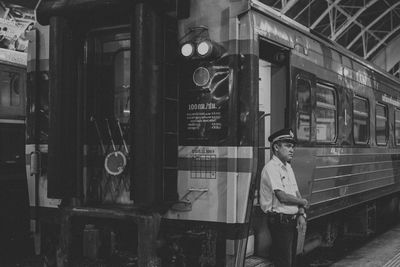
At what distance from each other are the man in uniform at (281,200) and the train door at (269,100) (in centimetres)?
42

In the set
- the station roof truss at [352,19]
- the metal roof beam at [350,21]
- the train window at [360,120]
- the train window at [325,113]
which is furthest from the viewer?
the metal roof beam at [350,21]

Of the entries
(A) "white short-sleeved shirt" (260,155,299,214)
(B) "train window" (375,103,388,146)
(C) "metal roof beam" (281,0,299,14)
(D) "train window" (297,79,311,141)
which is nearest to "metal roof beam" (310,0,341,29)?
(C) "metal roof beam" (281,0,299,14)

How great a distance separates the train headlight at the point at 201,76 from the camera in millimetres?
4933

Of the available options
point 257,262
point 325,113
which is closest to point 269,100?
point 325,113

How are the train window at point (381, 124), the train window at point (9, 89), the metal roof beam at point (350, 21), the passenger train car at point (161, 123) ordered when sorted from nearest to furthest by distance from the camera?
the passenger train car at point (161, 123)
the train window at point (9, 89)
the train window at point (381, 124)
the metal roof beam at point (350, 21)

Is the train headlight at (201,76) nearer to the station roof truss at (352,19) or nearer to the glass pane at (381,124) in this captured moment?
the glass pane at (381,124)

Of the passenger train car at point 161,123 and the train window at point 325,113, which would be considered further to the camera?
the train window at point 325,113

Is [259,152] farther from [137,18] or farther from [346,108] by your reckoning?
[346,108]

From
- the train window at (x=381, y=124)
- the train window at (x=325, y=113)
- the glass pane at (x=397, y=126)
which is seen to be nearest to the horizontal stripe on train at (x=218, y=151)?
the train window at (x=325, y=113)

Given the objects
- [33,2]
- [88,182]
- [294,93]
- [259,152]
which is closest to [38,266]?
[88,182]

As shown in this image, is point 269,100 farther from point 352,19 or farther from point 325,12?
point 352,19

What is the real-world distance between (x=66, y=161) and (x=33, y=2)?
1418 centimetres

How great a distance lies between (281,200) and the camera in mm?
4746

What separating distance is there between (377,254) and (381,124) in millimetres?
2441
